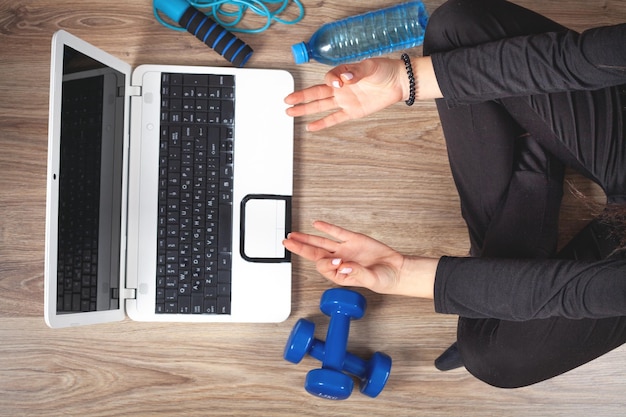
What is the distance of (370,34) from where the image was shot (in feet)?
3.64

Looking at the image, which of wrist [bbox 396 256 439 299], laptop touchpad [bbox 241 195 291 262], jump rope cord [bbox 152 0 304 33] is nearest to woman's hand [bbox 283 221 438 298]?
wrist [bbox 396 256 439 299]

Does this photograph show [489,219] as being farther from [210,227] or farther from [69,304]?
[69,304]

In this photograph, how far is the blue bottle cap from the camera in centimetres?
105

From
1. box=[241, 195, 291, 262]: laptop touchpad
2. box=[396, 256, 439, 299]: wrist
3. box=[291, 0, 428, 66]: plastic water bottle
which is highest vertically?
box=[291, 0, 428, 66]: plastic water bottle

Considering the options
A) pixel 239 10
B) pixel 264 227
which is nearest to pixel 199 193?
pixel 264 227

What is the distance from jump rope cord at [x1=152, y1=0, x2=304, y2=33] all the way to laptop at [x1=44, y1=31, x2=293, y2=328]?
10 centimetres

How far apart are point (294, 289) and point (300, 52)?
0.42m

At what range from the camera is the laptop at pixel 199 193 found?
100cm

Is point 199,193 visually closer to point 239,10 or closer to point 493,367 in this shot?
point 239,10

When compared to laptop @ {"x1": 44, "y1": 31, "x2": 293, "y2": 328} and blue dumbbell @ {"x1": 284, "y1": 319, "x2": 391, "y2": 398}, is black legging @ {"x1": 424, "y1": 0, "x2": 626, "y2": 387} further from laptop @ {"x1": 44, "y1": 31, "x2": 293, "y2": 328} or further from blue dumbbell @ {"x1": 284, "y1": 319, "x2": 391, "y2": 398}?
laptop @ {"x1": 44, "y1": 31, "x2": 293, "y2": 328}

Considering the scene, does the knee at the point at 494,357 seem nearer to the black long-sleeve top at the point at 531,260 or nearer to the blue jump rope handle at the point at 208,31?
the black long-sleeve top at the point at 531,260

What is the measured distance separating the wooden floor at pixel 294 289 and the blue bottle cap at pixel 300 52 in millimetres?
25

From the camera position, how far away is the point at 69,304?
2.87 feet

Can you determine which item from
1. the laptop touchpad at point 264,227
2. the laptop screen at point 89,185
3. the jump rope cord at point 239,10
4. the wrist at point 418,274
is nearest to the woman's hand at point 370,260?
the wrist at point 418,274
